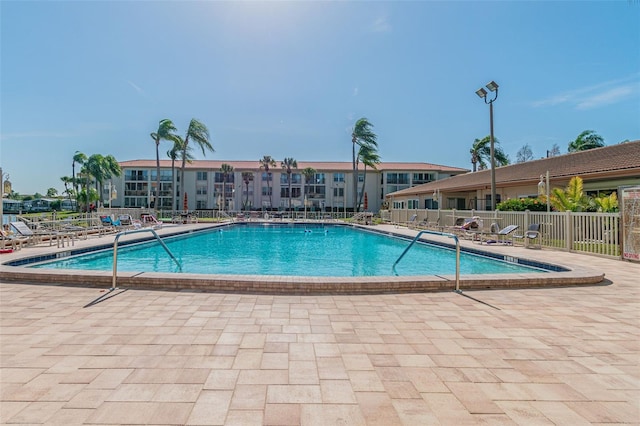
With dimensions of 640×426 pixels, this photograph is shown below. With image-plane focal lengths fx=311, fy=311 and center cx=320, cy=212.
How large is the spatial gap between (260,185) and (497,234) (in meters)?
38.6

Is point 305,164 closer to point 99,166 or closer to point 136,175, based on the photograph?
point 136,175

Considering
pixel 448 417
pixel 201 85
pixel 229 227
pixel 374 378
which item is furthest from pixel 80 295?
pixel 229 227

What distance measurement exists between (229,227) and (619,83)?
2504cm

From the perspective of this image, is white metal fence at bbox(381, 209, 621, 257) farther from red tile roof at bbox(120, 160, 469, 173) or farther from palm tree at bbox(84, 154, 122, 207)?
palm tree at bbox(84, 154, 122, 207)

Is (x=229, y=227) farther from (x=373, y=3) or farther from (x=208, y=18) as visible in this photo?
(x=373, y=3)

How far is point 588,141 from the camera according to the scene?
110ft

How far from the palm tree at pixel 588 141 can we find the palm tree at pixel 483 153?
23.9ft

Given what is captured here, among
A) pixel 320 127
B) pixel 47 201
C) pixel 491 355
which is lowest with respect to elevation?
pixel 491 355

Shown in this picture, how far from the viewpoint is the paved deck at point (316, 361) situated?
6.56 ft

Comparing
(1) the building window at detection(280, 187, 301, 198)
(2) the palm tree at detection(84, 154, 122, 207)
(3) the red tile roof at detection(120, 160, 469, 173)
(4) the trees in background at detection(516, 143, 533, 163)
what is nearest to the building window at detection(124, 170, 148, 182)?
(3) the red tile roof at detection(120, 160, 469, 173)

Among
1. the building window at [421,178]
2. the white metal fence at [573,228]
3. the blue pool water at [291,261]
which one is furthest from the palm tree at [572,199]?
the building window at [421,178]

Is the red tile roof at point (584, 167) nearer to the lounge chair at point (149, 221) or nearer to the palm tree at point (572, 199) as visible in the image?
the palm tree at point (572, 199)

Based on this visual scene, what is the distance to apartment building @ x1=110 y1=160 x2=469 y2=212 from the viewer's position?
4616 centimetres

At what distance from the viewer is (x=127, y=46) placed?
11250mm
